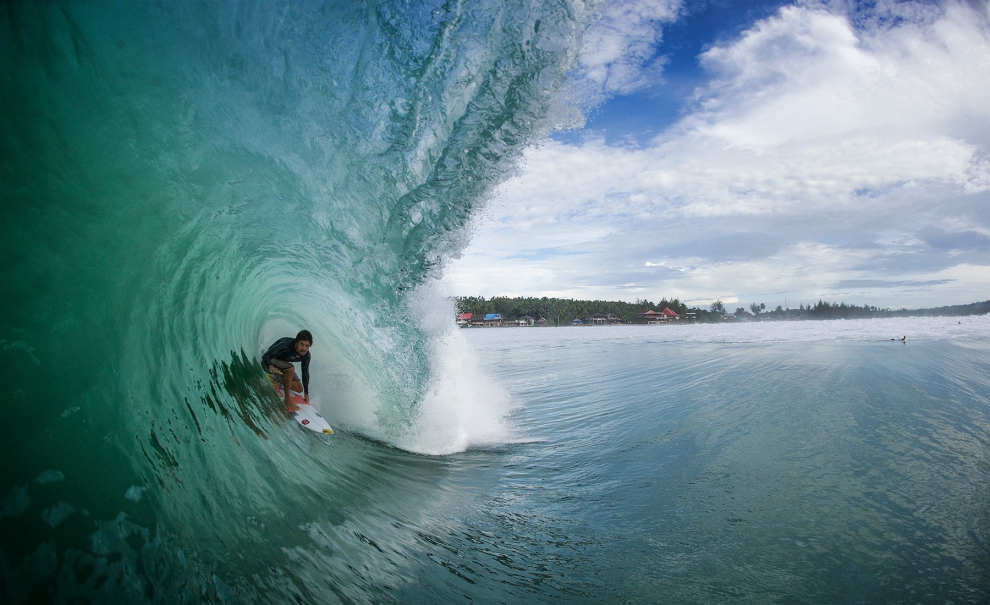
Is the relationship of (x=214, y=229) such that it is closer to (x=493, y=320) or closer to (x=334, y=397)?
(x=334, y=397)

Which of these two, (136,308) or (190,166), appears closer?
(136,308)

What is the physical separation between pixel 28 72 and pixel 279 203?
9.06 ft

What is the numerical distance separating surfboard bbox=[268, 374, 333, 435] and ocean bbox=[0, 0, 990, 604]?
37 cm

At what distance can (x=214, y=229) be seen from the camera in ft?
17.1

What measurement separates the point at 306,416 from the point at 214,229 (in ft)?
8.87

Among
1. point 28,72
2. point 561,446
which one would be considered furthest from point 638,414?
point 28,72

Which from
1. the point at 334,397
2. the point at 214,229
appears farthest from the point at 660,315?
the point at 214,229

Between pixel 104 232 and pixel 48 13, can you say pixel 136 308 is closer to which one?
pixel 104 232

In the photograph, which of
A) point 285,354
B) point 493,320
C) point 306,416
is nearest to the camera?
point 306,416

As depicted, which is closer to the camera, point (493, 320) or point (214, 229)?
point (214, 229)

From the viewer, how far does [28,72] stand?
288 cm

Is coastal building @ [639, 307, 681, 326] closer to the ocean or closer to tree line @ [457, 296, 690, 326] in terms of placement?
tree line @ [457, 296, 690, 326]

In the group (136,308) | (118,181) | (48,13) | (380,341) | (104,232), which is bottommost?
(380,341)

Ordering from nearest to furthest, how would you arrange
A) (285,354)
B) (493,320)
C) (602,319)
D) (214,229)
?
1. (214,229)
2. (285,354)
3. (493,320)
4. (602,319)
